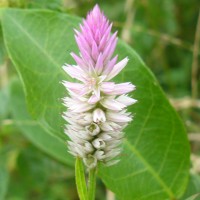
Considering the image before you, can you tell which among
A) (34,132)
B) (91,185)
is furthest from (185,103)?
(91,185)

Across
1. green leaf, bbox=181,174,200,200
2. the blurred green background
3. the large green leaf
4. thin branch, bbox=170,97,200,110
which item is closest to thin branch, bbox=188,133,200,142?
the blurred green background

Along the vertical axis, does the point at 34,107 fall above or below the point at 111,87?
below

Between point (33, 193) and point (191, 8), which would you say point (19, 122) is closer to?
point (33, 193)

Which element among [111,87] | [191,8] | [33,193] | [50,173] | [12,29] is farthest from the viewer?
[191,8]

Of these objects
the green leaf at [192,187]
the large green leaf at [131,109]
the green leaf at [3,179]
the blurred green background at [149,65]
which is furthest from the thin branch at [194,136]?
the green leaf at [3,179]

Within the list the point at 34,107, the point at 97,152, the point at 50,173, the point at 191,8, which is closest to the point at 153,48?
the point at 191,8

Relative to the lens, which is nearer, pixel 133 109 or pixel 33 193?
pixel 133 109

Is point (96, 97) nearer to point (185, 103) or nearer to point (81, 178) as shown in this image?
point (81, 178)
